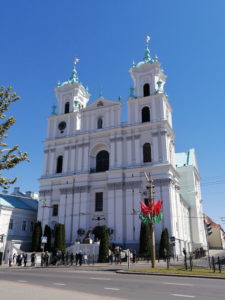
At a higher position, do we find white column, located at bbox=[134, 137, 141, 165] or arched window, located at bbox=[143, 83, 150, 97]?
arched window, located at bbox=[143, 83, 150, 97]

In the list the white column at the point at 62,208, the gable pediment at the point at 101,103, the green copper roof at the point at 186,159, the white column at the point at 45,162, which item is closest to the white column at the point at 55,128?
the white column at the point at 45,162

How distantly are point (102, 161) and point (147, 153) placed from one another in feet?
25.9

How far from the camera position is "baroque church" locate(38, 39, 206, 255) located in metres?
40.0

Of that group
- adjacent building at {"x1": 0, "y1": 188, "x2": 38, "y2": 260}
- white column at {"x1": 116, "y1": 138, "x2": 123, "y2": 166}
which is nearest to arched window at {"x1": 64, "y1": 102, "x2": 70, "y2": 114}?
white column at {"x1": 116, "y1": 138, "x2": 123, "y2": 166}

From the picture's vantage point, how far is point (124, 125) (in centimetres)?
4600

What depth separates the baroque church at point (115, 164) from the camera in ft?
131

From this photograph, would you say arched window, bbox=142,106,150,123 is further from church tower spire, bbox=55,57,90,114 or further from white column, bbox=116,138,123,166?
church tower spire, bbox=55,57,90,114

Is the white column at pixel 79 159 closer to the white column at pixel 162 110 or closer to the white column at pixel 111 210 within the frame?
the white column at pixel 111 210

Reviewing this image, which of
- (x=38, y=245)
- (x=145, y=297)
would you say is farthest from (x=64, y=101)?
(x=145, y=297)

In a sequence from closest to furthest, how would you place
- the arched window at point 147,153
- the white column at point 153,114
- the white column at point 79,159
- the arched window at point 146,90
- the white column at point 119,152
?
the arched window at point 147,153 < the white column at point 119,152 < the white column at point 153,114 < the white column at point 79,159 < the arched window at point 146,90

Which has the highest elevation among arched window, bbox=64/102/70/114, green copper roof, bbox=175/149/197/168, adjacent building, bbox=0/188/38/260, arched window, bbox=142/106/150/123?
arched window, bbox=64/102/70/114

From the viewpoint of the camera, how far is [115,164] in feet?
143

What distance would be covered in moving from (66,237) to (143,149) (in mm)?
17494

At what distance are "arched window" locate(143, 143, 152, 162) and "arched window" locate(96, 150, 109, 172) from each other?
6.51 m
